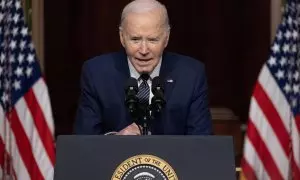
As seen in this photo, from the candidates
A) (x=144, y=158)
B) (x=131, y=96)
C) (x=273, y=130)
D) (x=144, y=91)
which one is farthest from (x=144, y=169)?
(x=273, y=130)

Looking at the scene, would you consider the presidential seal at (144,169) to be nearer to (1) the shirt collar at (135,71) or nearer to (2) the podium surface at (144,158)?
(2) the podium surface at (144,158)

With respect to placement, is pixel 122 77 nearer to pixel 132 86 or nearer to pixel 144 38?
pixel 144 38

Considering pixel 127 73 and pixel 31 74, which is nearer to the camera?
pixel 127 73

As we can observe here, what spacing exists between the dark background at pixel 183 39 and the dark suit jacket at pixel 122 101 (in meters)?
2.74

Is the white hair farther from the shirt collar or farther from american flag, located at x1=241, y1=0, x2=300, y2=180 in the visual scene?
american flag, located at x1=241, y1=0, x2=300, y2=180

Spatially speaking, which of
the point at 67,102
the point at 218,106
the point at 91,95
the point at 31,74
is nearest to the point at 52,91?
the point at 67,102

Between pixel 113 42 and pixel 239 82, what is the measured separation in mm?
1162

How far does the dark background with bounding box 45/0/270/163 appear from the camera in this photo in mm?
5699

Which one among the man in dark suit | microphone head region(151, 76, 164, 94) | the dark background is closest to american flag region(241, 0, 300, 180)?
the man in dark suit

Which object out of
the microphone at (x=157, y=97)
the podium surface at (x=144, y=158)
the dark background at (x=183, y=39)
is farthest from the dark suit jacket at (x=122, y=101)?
the dark background at (x=183, y=39)

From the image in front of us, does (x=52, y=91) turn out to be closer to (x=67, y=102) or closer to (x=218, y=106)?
(x=67, y=102)

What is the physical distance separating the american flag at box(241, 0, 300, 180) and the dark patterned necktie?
118cm

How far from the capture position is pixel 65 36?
5703mm

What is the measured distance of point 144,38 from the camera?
9.04 feet
